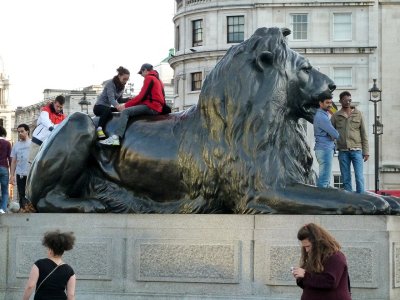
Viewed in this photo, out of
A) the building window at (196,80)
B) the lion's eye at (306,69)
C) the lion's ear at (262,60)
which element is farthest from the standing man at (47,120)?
the building window at (196,80)

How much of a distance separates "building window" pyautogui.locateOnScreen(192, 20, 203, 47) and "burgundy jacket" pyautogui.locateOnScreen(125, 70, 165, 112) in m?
60.5

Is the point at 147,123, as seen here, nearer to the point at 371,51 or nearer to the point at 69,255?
the point at 69,255

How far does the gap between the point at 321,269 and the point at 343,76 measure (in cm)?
6193

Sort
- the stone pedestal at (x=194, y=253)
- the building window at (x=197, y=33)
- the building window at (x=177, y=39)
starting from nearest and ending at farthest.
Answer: the stone pedestal at (x=194, y=253) < the building window at (x=197, y=33) < the building window at (x=177, y=39)

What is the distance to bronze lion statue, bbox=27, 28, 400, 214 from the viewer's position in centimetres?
1183

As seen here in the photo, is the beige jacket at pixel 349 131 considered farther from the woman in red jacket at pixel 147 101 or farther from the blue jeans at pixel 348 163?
the woman in red jacket at pixel 147 101

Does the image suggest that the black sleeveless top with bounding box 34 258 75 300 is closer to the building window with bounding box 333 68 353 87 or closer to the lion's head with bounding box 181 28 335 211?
the lion's head with bounding box 181 28 335 211

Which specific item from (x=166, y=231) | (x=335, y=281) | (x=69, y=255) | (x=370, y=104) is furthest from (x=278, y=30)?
(x=370, y=104)

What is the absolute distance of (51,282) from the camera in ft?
30.0

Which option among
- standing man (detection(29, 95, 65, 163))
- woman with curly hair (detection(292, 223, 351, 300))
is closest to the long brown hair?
woman with curly hair (detection(292, 223, 351, 300))

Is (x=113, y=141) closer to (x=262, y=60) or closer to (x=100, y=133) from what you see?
(x=100, y=133)

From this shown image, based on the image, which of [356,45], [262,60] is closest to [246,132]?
[262,60]

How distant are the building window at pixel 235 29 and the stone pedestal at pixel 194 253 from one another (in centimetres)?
5950

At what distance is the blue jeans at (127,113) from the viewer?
1293 cm
